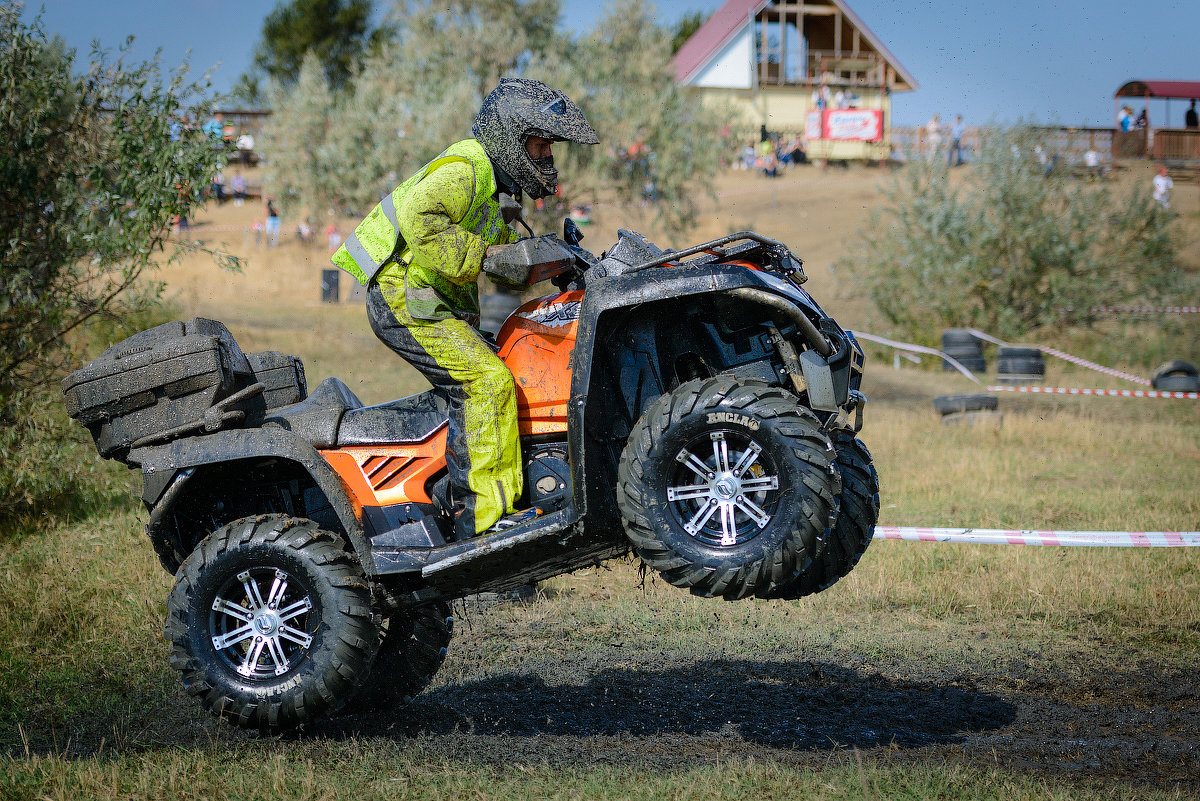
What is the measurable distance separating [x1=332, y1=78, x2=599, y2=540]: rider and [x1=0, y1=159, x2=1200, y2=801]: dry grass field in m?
1.40

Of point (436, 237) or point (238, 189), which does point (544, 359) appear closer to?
point (436, 237)

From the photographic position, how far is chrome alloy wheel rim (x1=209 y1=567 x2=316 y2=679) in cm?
550

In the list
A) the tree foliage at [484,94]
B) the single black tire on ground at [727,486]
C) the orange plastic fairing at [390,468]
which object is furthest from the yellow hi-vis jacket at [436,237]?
the tree foliage at [484,94]

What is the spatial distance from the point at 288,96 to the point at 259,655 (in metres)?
34.7

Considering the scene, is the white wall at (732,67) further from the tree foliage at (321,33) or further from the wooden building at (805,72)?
the tree foliage at (321,33)

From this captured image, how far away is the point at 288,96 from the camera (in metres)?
37.2

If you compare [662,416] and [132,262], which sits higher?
[132,262]

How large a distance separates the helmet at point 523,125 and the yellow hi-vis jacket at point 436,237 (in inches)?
3.6

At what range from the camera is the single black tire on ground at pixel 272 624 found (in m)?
5.40

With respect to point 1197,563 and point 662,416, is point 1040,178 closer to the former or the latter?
point 1197,563

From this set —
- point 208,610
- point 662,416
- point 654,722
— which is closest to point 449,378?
point 662,416

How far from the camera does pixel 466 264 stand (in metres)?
5.19

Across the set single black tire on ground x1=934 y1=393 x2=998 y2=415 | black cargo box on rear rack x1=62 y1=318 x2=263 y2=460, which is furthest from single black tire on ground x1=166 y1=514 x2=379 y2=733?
single black tire on ground x1=934 y1=393 x2=998 y2=415

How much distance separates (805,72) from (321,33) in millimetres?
26351
